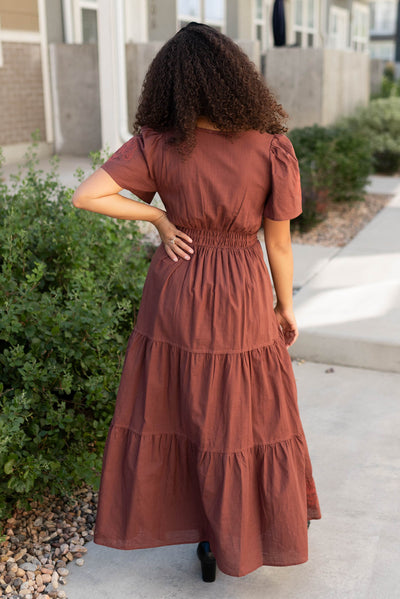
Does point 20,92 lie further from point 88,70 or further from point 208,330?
point 208,330

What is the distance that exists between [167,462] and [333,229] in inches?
234

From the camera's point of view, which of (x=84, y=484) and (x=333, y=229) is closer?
(x=84, y=484)

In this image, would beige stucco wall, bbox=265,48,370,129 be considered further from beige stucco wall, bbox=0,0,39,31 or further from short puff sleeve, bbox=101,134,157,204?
short puff sleeve, bbox=101,134,157,204

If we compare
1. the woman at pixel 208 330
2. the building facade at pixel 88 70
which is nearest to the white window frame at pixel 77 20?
the building facade at pixel 88 70

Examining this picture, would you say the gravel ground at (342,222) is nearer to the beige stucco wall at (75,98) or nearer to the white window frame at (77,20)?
the beige stucco wall at (75,98)

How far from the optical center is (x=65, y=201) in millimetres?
3764

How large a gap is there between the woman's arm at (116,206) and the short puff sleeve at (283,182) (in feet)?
0.99

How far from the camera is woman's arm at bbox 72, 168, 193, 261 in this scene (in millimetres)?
2205

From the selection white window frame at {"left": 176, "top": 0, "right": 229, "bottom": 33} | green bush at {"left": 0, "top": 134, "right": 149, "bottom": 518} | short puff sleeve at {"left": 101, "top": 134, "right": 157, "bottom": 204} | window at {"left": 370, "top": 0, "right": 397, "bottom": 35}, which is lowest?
green bush at {"left": 0, "top": 134, "right": 149, "bottom": 518}

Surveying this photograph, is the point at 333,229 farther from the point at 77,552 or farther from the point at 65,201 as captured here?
the point at 77,552

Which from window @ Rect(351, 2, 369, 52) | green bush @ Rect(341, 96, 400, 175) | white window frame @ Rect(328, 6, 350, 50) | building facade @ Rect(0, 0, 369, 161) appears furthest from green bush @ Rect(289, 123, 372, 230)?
window @ Rect(351, 2, 369, 52)

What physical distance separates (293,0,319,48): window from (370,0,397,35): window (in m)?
36.8

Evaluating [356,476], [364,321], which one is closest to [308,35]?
[364,321]

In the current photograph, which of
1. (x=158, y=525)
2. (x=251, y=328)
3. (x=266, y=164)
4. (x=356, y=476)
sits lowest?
(x=356, y=476)
